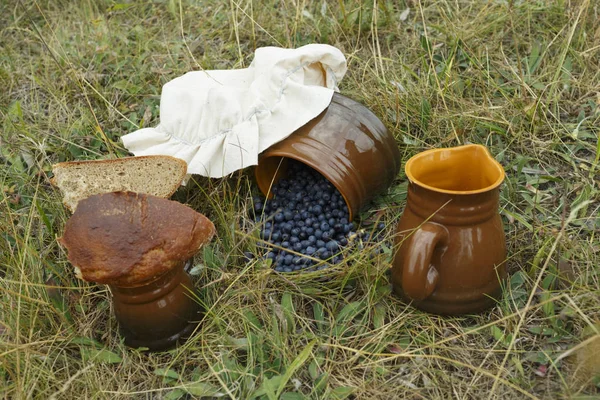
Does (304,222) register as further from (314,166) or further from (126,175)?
(126,175)

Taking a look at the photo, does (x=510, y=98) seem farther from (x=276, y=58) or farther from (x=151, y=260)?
(x=151, y=260)

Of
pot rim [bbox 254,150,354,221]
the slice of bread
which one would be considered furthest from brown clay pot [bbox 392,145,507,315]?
the slice of bread

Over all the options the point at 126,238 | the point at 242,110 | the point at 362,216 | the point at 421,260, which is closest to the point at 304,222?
the point at 362,216

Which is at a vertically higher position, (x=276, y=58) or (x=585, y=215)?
(x=276, y=58)

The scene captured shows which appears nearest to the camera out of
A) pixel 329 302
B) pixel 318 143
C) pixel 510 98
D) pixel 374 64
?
pixel 329 302

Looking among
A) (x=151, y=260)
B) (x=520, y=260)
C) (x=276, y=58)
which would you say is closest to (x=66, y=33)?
(x=276, y=58)

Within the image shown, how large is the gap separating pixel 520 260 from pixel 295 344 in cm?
68

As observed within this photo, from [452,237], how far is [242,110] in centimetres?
81

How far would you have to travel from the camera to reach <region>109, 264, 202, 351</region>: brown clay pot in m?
1.46

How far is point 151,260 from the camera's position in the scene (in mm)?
1372

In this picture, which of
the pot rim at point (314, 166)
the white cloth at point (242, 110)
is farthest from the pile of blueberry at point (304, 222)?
the white cloth at point (242, 110)

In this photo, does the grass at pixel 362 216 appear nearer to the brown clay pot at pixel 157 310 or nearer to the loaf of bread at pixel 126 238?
the brown clay pot at pixel 157 310

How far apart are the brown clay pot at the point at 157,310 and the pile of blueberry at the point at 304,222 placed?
306 mm

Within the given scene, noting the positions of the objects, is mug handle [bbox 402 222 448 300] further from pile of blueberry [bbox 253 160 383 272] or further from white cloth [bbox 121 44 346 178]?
white cloth [bbox 121 44 346 178]
